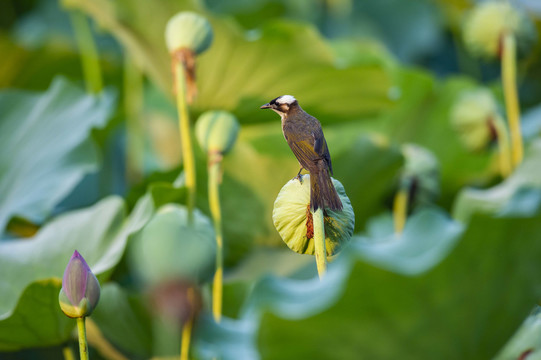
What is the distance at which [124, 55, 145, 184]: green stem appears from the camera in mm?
992

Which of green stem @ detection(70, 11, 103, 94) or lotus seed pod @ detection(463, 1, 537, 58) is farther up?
lotus seed pod @ detection(463, 1, 537, 58)

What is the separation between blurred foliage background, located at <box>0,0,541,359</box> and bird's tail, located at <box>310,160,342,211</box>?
2 centimetres

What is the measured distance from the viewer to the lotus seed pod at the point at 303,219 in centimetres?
30

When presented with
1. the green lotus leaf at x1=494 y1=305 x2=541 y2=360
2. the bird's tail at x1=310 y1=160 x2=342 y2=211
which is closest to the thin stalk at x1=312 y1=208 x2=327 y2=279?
the bird's tail at x1=310 y1=160 x2=342 y2=211

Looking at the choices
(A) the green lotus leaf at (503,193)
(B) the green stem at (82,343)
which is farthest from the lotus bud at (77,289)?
(A) the green lotus leaf at (503,193)

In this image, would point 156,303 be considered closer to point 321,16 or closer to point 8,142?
point 8,142

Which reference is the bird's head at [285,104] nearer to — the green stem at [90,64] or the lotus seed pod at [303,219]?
the lotus seed pod at [303,219]

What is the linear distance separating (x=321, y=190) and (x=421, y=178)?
1.42 ft

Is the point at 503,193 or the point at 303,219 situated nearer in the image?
the point at 303,219

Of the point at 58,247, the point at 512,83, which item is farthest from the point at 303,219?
the point at 512,83

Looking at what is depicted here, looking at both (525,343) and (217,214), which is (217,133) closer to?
(217,214)

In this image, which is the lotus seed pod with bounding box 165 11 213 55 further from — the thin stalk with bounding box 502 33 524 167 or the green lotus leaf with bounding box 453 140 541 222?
the thin stalk with bounding box 502 33 524 167

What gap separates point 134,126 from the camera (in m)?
1.00

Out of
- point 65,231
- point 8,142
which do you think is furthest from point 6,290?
point 8,142
